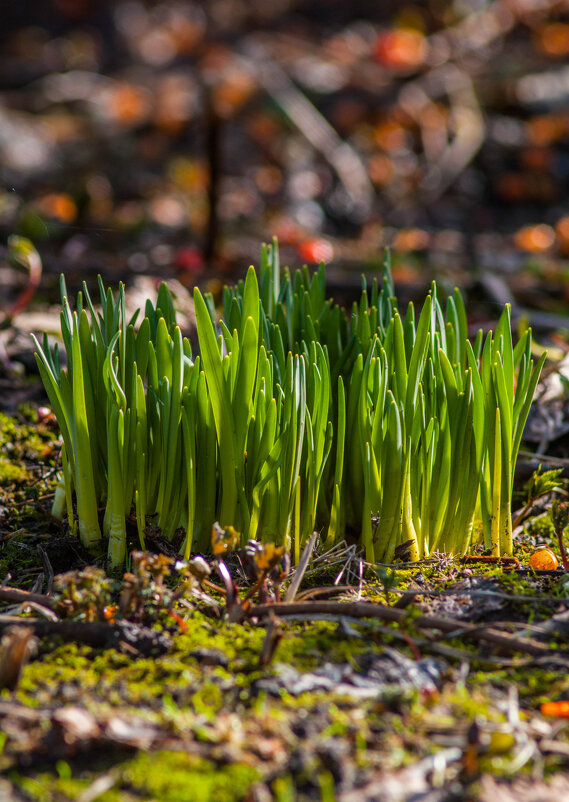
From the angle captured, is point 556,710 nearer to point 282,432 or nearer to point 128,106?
point 282,432

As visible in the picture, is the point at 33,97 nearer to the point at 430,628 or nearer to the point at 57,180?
the point at 57,180

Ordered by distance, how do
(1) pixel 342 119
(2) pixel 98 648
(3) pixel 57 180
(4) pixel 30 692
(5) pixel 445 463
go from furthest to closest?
(1) pixel 342 119
(3) pixel 57 180
(5) pixel 445 463
(2) pixel 98 648
(4) pixel 30 692

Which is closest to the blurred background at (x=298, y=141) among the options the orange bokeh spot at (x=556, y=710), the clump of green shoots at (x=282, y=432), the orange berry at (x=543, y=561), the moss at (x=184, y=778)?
the clump of green shoots at (x=282, y=432)

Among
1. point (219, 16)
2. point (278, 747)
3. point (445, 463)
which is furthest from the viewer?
point (219, 16)

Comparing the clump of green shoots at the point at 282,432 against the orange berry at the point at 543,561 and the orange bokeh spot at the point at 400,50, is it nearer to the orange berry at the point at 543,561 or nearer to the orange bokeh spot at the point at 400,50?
the orange berry at the point at 543,561

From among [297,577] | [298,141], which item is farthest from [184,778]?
[298,141]

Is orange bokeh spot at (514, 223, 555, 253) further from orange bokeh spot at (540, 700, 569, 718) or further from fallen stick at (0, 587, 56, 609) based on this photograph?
fallen stick at (0, 587, 56, 609)


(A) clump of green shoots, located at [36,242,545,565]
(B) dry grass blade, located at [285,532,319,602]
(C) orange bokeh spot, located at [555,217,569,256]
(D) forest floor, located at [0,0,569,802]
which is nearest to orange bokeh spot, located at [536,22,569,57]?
(D) forest floor, located at [0,0,569,802]

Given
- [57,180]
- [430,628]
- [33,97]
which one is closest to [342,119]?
[57,180]
